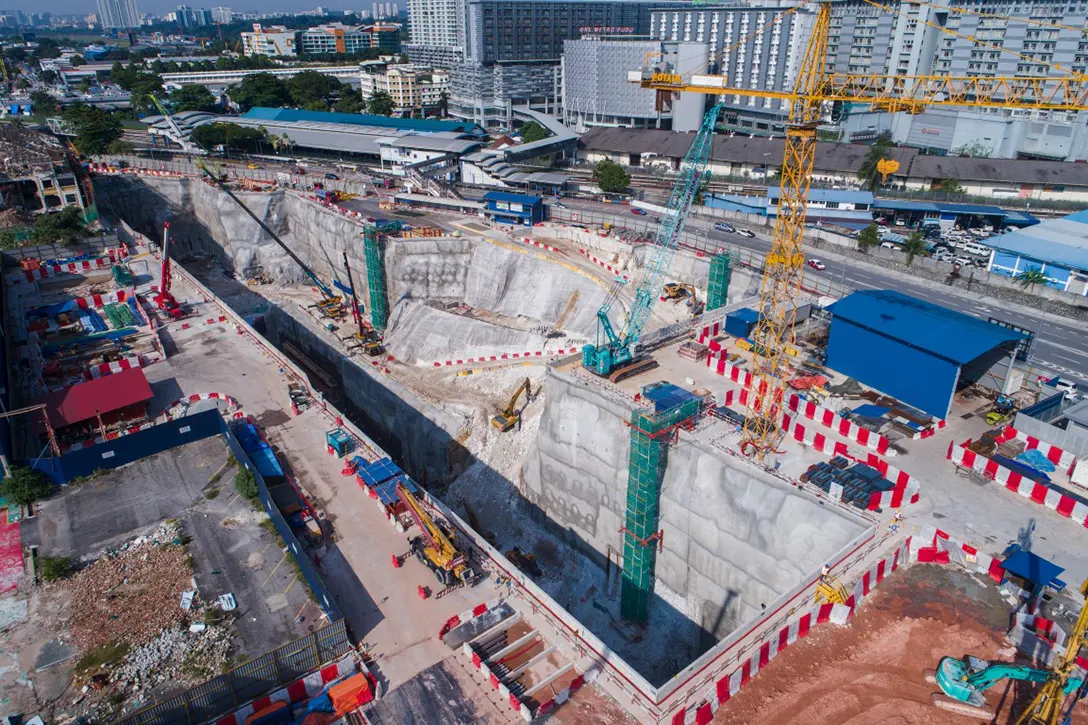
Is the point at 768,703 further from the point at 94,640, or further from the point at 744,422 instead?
the point at 94,640

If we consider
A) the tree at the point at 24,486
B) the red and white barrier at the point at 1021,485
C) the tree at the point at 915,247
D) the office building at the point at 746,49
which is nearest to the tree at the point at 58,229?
the tree at the point at 24,486

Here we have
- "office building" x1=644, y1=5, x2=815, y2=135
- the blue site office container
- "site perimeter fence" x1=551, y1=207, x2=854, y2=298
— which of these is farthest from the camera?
"office building" x1=644, y1=5, x2=815, y2=135

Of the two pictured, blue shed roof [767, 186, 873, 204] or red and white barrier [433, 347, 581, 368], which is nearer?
red and white barrier [433, 347, 581, 368]

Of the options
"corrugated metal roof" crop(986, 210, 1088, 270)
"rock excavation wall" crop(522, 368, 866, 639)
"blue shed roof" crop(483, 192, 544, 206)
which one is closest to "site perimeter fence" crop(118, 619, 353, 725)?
"rock excavation wall" crop(522, 368, 866, 639)

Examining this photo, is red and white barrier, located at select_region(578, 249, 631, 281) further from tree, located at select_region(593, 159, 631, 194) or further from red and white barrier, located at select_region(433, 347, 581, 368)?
tree, located at select_region(593, 159, 631, 194)

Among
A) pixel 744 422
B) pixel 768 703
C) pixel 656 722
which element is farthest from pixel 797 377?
pixel 656 722

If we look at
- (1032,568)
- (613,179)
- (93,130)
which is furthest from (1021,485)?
(93,130)

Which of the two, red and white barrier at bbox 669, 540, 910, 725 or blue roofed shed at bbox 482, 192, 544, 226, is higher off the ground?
blue roofed shed at bbox 482, 192, 544, 226

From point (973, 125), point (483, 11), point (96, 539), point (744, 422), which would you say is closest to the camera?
point (96, 539)
